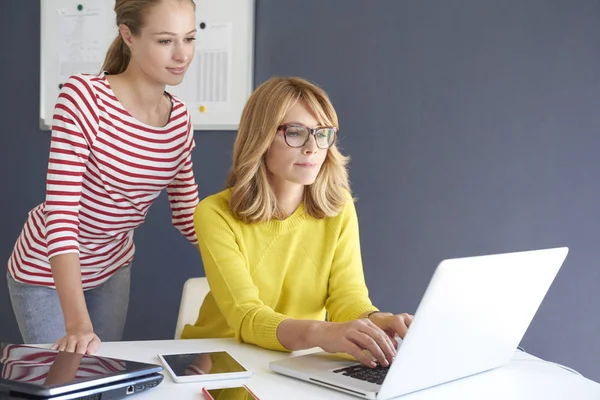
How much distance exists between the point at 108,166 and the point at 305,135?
1.55 ft

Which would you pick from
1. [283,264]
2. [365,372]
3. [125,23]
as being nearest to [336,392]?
[365,372]

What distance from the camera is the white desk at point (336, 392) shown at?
3.39 ft

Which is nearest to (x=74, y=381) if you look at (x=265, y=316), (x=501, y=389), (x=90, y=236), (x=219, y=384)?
(x=219, y=384)

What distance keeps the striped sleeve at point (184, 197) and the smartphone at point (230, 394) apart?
84 centimetres

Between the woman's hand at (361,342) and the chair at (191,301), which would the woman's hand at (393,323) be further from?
the chair at (191,301)

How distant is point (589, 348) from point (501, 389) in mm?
1264

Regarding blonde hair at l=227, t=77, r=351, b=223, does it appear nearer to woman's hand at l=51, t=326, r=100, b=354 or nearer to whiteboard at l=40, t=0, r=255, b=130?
woman's hand at l=51, t=326, r=100, b=354

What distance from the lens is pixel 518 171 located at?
2.26 m

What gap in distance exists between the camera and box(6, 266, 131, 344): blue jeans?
160 centimetres

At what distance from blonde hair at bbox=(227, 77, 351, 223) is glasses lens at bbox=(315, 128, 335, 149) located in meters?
0.05

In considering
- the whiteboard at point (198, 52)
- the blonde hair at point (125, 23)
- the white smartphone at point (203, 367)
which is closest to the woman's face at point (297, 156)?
the blonde hair at point (125, 23)

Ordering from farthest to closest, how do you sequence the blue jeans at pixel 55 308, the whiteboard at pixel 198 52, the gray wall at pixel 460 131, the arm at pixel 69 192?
the whiteboard at pixel 198 52
the gray wall at pixel 460 131
the blue jeans at pixel 55 308
the arm at pixel 69 192

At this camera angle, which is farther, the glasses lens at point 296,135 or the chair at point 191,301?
the chair at point 191,301

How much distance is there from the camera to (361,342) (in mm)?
1141
